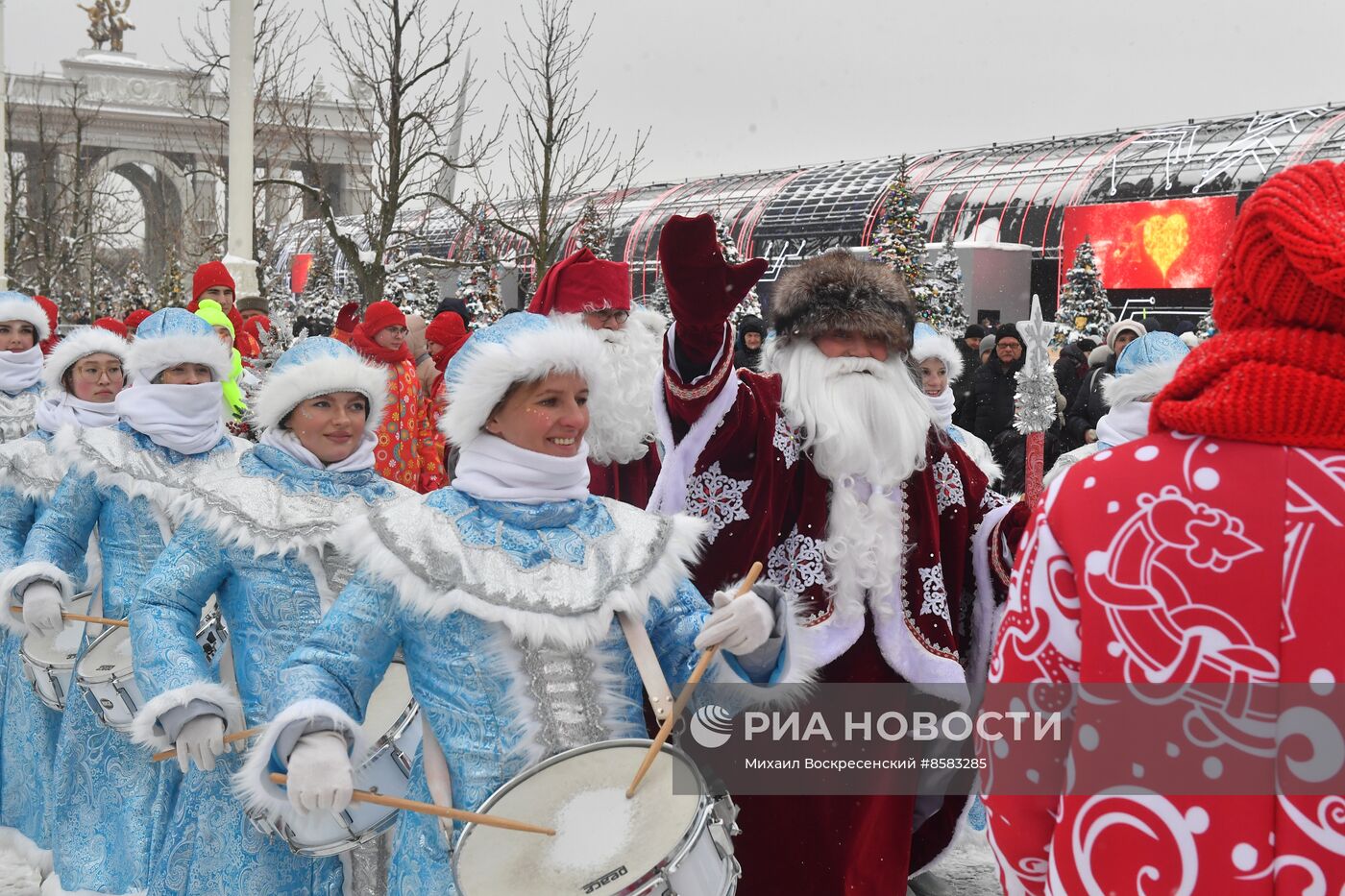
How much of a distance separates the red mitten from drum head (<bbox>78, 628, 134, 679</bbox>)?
1.95 m

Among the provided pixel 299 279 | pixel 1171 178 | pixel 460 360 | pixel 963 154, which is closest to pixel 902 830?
pixel 460 360

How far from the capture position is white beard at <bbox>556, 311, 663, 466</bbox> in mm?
5508

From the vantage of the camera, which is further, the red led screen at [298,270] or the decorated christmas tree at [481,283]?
the red led screen at [298,270]

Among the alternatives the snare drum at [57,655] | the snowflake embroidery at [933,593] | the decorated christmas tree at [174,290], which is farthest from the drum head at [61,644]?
the decorated christmas tree at [174,290]

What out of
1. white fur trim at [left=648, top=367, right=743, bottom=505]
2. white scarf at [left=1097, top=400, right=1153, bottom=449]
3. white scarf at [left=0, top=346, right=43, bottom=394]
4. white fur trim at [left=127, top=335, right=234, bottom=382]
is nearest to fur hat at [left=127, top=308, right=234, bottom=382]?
white fur trim at [left=127, top=335, right=234, bottom=382]

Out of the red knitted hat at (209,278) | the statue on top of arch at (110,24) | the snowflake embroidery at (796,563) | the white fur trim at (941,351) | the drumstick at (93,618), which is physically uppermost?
the statue on top of arch at (110,24)

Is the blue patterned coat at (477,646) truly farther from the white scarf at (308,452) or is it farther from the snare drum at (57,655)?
the snare drum at (57,655)

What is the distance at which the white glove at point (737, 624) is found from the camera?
2605 mm

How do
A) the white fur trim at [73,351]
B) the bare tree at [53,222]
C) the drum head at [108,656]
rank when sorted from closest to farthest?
the drum head at [108,656], the white fur trim at [73,351], the bare tree at [53,222]

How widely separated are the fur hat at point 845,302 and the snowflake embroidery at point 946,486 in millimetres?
354

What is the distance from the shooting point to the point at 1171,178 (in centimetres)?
2839

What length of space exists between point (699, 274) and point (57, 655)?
9.24ft

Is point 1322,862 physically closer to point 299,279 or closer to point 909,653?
point 909,653

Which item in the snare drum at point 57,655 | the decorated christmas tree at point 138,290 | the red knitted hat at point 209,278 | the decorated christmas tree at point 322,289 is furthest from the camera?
the decorated christmas tree at point 138,290
